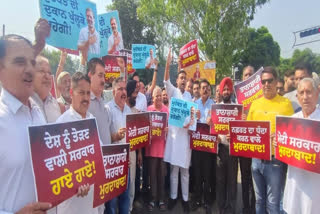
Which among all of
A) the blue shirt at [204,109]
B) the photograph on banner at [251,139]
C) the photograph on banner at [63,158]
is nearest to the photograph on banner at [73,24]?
the blue shirt at [204,109]

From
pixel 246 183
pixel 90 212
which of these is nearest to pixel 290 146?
pixel 246 183

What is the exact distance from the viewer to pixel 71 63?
6088 centimetres

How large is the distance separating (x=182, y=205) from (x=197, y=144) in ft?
4.13

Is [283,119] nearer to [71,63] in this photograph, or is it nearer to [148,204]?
[148,204]

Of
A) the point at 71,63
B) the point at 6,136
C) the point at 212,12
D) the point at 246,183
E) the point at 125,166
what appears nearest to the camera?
the point at 6,136

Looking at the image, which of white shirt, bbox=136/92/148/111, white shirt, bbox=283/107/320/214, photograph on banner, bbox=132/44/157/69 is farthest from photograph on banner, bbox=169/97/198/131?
photograph on banner, bbox=132/44/157/69

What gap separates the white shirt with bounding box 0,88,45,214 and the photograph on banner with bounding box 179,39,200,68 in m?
5.34

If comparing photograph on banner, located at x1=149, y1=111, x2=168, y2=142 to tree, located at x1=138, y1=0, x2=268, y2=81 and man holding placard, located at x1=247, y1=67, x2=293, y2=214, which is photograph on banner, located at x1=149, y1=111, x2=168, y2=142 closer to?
man holding placard, located at x1=247, y1=67, x2=293, y2=214

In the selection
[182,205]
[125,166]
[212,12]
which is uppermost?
[212,12]

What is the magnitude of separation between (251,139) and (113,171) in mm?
1994

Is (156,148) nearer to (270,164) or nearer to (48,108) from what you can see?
(270,164)

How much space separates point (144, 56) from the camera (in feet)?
20.5

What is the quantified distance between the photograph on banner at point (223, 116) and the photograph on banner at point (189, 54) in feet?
8.52

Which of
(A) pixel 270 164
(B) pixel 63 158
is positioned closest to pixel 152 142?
(A) pixel 270 164
